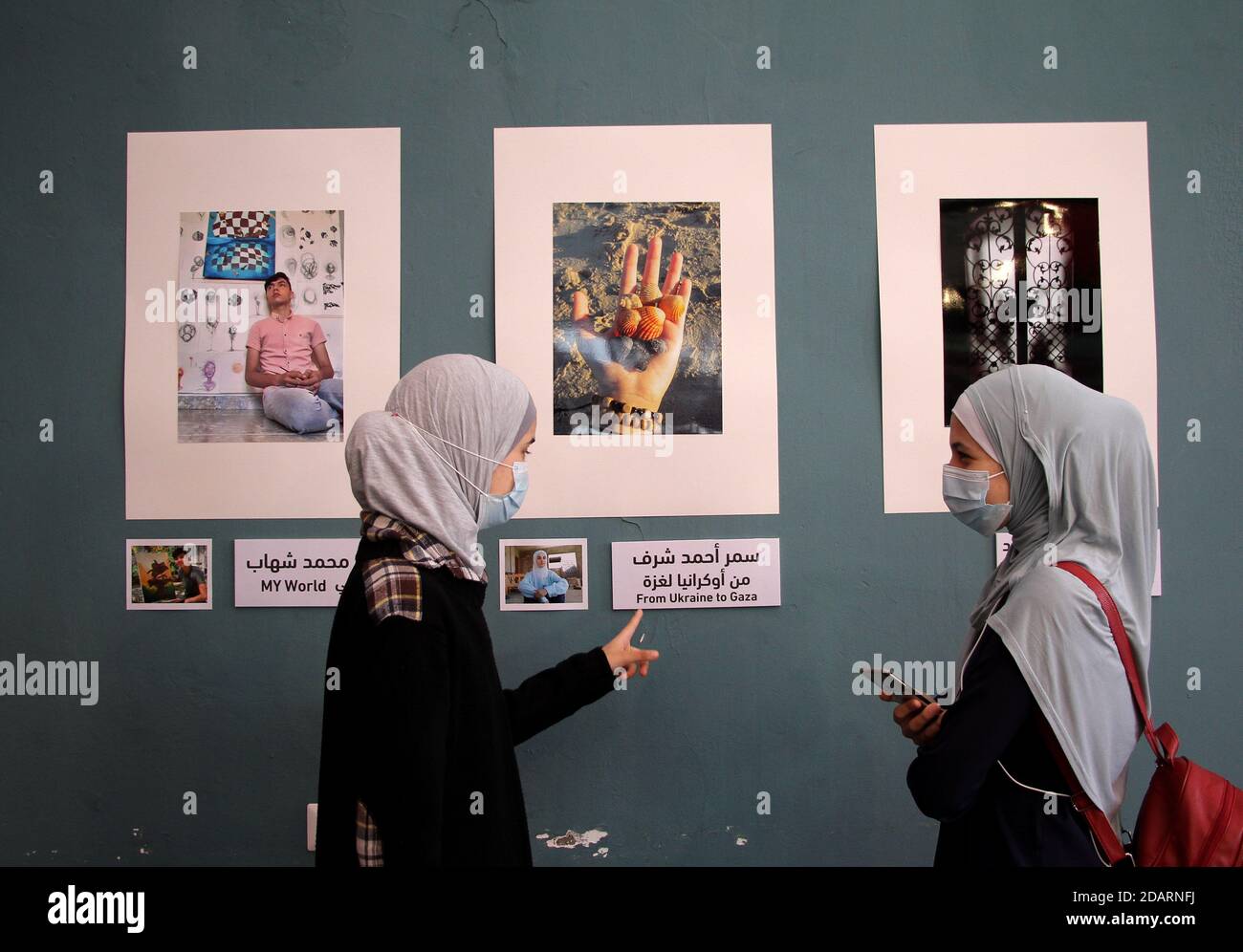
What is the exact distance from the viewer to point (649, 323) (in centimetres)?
209

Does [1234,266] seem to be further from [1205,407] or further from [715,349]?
[715,349]

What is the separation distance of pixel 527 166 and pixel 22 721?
6.08ft

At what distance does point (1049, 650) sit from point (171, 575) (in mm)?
1927

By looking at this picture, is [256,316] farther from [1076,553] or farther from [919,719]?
[1076,553]

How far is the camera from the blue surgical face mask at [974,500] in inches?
58.7

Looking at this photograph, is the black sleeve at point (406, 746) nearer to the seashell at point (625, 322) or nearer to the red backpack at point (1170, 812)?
the red backpack at point (1170, 812)

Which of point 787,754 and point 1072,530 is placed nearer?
point 1072,530

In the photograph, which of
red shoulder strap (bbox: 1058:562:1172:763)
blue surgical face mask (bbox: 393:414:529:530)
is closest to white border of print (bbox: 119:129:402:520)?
blue surgical face mask (bbox: 393:414:529:530)

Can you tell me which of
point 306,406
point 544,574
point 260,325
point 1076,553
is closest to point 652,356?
point 544,574

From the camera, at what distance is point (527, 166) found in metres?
2.08

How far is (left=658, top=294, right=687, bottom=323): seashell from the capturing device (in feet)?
6.86

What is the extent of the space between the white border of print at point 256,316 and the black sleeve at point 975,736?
1.44m

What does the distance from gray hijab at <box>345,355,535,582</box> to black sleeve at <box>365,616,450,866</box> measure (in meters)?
0.21
